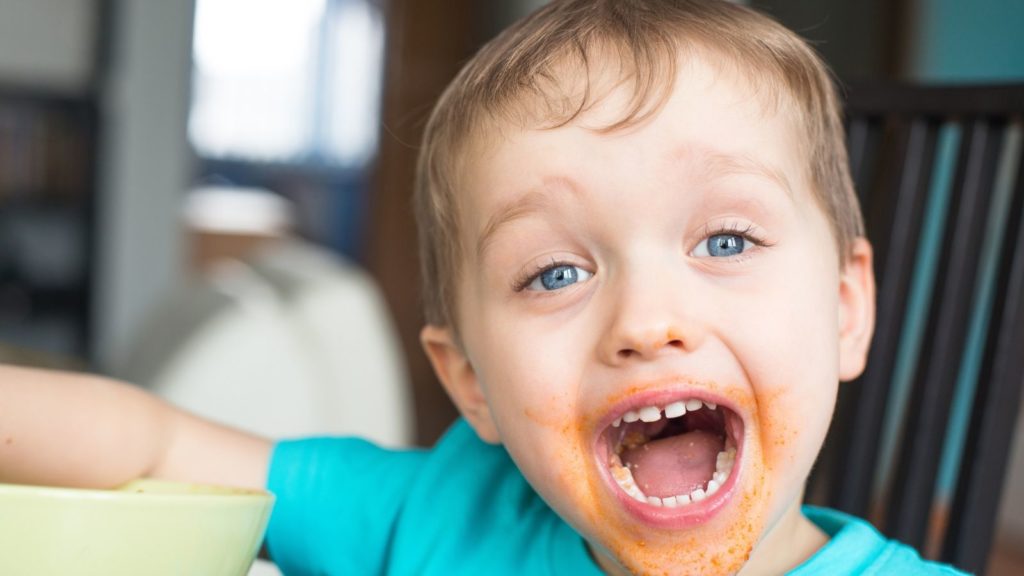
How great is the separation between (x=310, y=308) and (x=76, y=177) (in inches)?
134

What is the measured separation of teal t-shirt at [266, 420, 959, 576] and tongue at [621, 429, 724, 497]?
5.5 inches

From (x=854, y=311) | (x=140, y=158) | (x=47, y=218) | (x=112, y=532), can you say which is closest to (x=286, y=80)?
(x=140, y=158)

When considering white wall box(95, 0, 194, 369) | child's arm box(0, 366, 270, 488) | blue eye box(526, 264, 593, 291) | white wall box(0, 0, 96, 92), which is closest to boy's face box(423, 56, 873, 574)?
blue eye box(526, 264, 593, 291)

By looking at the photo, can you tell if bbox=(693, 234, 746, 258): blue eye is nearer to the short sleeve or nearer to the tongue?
the tongue

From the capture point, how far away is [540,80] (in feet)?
2.41

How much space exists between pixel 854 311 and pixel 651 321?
257mm

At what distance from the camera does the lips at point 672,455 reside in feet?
2.12

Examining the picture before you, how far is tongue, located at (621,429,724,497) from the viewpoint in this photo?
2.29 feet

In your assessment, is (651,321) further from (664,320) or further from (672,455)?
(672,455)

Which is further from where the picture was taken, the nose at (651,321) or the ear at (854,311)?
the ear at (854,311)

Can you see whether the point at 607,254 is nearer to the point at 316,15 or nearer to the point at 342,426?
the point at 342,426

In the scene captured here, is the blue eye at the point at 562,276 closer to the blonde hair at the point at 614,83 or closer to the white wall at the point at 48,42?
the blonde hair at the point at 614,83

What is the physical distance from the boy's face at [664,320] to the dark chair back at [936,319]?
1.18 ft

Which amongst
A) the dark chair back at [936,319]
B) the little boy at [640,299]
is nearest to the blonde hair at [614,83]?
the little boy at [640,299]
